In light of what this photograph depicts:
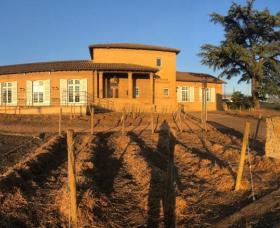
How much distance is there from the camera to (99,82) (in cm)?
3859

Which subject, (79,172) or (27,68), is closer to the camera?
(79,172)

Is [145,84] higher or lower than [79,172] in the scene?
higher

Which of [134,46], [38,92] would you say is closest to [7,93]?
[38,92]

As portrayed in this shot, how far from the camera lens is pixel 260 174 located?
482 inches

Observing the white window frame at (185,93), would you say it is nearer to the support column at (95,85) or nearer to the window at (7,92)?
the support column at (95,85)

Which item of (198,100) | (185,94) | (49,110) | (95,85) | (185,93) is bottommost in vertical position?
(49,110)

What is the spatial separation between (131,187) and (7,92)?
1287 inches

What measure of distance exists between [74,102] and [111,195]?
29034 millimetres

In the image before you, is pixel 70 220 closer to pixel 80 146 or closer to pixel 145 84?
pixel 80 146

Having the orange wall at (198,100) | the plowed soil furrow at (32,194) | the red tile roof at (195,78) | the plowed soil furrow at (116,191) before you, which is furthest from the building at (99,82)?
the plowed soil furrow at (32,194)

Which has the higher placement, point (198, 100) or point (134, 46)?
point (134, 46)

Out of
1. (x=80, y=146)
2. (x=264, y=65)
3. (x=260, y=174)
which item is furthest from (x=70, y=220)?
(x=264, y=65)

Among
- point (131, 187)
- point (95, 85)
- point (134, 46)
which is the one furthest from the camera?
point (134, 46)

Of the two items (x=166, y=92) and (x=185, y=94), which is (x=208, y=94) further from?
(x=166, y=92)
